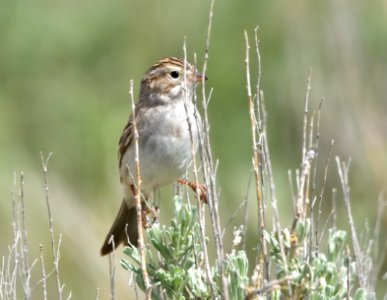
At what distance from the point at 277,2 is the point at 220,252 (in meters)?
6.36

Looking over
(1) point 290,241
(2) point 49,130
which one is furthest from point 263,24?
(1) point 290,241

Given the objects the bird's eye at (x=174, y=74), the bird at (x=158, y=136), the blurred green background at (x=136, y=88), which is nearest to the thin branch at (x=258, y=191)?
the bird at (x=158, y=136)

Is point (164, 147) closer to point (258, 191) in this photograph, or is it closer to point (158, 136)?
point (158, 136)

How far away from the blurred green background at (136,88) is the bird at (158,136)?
195 cm

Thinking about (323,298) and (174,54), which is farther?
(174,54)

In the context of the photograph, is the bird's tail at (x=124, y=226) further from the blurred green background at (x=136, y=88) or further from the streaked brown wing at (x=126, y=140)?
the blurred green background at (x=136, y=88)

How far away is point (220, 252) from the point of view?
4.47 m

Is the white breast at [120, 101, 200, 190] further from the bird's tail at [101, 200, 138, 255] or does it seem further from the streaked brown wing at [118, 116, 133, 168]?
the bird's tail at [101, 200, 138, 255]

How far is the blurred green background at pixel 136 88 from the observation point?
924cm

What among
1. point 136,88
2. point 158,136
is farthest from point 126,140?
point 136,88

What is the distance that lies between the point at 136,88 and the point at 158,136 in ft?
8.57

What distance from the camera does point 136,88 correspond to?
9.02 m

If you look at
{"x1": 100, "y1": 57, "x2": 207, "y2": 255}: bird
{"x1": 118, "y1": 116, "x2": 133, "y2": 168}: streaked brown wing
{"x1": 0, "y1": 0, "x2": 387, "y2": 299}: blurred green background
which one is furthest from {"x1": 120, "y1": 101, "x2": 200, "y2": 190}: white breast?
{"x1": 0, "y1": 0, "x2": 387, "y2": 299}: blurred green background

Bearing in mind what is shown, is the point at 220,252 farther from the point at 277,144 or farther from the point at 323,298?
the point at 277,144
